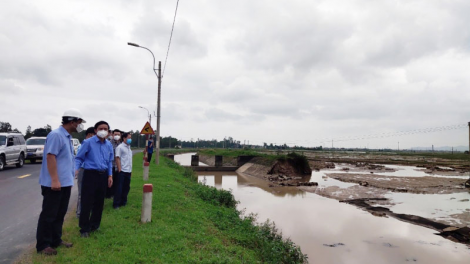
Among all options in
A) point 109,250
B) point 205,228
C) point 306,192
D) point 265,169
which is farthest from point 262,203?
point 265,169

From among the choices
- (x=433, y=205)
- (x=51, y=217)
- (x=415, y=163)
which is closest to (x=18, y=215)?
(x=51, y=217)

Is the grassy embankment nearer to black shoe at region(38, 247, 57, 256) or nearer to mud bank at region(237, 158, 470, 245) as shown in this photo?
black shoe at region(38, 247, 57, 256)

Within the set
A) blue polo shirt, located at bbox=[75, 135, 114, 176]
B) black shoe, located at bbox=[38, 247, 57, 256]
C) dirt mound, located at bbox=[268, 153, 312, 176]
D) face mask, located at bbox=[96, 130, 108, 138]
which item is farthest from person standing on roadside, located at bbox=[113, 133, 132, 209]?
dirt mound, located at bbox=[268, 153, 312, 176]

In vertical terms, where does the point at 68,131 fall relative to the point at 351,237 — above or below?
above

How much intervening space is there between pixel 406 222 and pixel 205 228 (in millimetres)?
10080

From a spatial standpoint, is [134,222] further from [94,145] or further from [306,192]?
[306,192]

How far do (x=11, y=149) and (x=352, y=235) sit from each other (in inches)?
704

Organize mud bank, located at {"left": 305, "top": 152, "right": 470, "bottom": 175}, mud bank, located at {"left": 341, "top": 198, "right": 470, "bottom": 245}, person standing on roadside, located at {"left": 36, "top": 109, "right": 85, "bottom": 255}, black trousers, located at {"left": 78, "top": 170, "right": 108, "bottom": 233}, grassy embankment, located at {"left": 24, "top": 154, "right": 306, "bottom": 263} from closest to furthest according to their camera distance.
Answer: person standing on roadside, located at {"left": 36, "top": 109, "right": 85, "bottom": 255} < grassy embankment, located at {"left": 24, "top": 154, "right": 306, "bottom": 263} < black trousers, located at {"left": 78, "top": 170, "right": 108, "bottom": 233} < mud bank, located at {"left": 341, "top": 198, "right": 470, "bottom": 245} < mud bank, located at {"left": 305, "top": 152, "right": 470, "bottom": 175}

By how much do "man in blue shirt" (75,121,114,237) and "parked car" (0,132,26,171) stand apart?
553 inches

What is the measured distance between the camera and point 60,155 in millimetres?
4453

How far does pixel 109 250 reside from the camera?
15.5 feet

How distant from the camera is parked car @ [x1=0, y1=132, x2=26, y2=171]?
16.0 meters

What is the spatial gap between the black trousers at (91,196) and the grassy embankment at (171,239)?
0.79 feet

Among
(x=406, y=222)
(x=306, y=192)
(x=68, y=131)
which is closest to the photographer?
(x=68, y=131)
